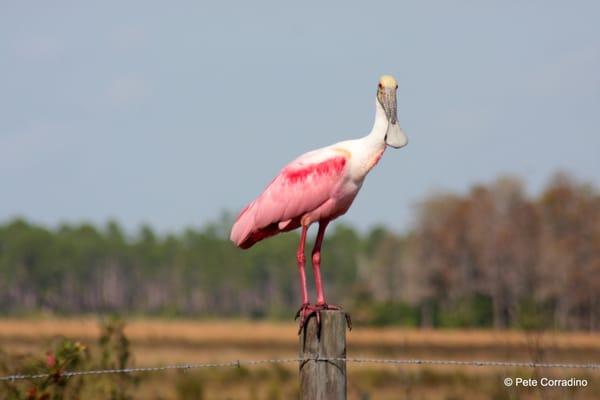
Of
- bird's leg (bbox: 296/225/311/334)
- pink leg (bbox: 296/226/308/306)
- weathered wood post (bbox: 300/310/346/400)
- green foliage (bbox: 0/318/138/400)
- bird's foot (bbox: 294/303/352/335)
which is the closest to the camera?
weathered wood post (bbox: 300/310/346/400)

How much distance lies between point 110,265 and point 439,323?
72376 mm

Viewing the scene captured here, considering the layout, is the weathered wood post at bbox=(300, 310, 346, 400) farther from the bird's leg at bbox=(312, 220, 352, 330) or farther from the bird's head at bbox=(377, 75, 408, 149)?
the bird's head at bbox=(377, 75, 408, 149)

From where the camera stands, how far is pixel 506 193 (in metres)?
Result: 66.4

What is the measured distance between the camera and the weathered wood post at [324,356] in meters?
6.72

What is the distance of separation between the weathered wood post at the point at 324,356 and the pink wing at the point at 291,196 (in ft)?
4.48

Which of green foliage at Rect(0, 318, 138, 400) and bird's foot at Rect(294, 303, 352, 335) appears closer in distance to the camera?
bird's foot at Rect(294, 303, 352, 335)

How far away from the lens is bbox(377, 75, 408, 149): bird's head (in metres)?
7.82

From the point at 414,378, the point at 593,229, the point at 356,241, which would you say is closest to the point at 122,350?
the point at 414,378

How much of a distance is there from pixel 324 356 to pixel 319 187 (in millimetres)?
1584

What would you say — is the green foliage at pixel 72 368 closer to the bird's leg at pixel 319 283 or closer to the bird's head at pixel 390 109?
the bird's leg at pixel 319 283

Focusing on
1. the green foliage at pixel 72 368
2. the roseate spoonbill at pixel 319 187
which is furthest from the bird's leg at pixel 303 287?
the green foliage at pixel 72 368

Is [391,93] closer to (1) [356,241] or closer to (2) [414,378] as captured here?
(2) [414,378]

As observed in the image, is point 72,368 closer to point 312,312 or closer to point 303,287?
point 303,287

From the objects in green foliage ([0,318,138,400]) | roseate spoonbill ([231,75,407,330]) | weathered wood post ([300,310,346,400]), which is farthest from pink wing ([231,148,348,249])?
green foliage ([0,318,138,400])
